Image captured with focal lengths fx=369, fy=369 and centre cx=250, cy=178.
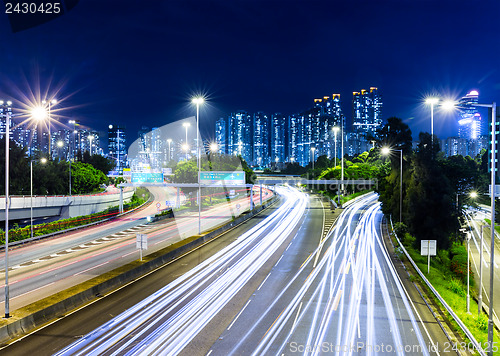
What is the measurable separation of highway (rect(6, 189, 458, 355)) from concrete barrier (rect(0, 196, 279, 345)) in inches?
26.2

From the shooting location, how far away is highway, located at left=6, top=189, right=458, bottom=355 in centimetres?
1264

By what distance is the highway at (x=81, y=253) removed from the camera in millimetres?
20156

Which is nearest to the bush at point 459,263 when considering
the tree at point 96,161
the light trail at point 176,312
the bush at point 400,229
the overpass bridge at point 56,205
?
the bush at point 400,229

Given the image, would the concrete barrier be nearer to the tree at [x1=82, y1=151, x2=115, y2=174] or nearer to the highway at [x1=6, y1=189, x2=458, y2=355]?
the highway at [x1=6, y1=189, x2=458, y2=355]

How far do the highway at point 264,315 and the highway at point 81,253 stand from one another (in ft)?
15.2

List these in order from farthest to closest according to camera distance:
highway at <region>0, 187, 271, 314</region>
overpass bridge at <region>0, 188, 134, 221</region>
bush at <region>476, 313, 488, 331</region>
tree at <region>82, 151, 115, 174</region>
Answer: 1. tree at <region>82, 151, 115, 174</region>
2. overpass bridge at <region>0, 188, 134, 221</region>
3. highway at <region>0, 187, 271, 314</region>
4. bush at <region>476, 313, 488, 331</region>

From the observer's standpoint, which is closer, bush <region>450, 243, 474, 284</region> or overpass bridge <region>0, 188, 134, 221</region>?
bush <region>450, 243, 474, 284</region>

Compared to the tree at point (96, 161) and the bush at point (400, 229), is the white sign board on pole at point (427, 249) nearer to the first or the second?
the bush at point (400, 229)

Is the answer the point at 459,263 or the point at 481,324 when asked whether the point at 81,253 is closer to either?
the point at 481,324

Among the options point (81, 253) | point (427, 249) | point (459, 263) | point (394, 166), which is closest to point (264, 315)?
point (427, 249)

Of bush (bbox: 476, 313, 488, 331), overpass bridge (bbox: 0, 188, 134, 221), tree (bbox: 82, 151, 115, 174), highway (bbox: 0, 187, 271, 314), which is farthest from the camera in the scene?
tree (bbox: 82, 151, 115, 174)

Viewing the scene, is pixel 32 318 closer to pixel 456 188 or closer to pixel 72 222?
pixel 72 222

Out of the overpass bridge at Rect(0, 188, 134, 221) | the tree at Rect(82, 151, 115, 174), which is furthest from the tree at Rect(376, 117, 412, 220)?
the tree at Rect(82, 151, 115, 174)

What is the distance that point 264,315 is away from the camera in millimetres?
15492
